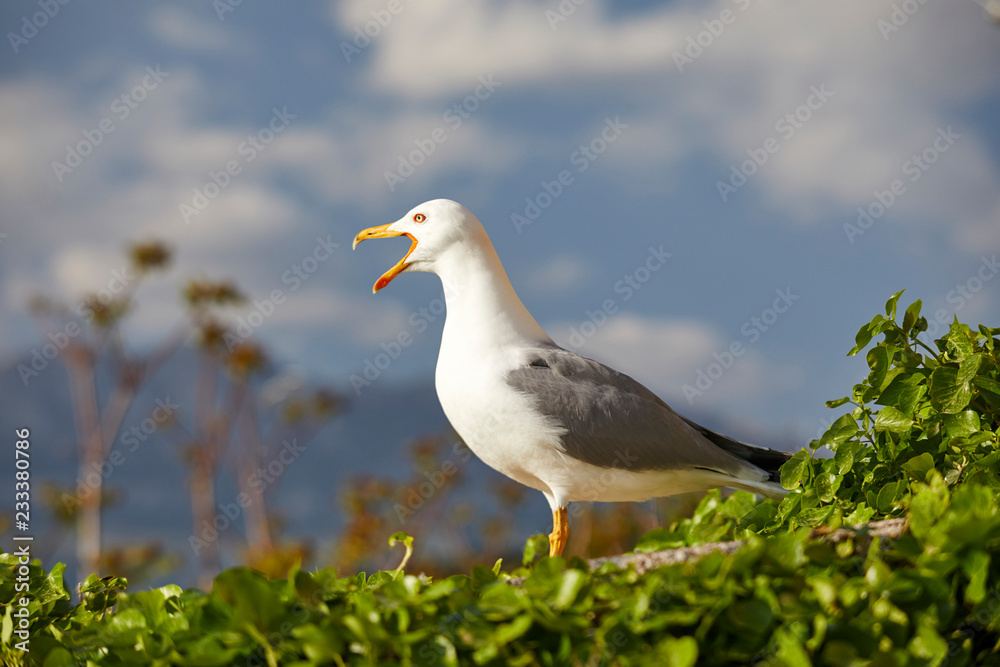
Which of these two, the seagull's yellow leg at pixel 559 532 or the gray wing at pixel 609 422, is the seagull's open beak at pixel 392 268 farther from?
the seagull's yellow leg at pixel 559 532

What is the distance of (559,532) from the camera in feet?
10.5

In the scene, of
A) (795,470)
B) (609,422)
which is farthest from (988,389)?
(609,422)

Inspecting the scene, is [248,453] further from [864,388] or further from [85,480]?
[864,388]

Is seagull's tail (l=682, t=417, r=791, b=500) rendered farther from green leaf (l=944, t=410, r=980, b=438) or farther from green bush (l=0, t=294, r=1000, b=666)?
green bush (l=0, t=294, r=1000, b=666)

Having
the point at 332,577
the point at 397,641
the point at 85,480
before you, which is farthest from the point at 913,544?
the point at 85,480

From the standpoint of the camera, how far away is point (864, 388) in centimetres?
266

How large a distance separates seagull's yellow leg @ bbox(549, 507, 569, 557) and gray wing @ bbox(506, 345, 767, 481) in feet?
0.77

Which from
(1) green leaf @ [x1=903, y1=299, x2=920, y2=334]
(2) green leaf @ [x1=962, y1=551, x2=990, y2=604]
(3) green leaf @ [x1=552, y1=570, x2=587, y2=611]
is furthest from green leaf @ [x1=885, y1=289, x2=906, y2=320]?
(3) green leaf @ [x1=552, y1=570, x2=587, y2=611]

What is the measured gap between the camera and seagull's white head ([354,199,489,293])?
358cm

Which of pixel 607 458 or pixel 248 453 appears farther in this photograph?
pixel 248 453

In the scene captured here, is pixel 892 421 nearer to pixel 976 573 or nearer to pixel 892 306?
pixel 892 306

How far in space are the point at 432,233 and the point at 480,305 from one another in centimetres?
41

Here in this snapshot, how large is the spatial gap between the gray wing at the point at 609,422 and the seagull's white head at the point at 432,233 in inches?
24.3

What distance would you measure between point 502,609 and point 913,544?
89 centimetres
